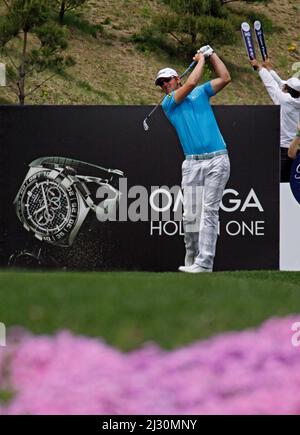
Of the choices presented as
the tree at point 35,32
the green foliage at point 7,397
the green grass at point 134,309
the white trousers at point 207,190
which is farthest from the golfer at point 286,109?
the tree at point 35,32

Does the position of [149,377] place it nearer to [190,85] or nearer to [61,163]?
[190,85]

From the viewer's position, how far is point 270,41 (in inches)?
2041

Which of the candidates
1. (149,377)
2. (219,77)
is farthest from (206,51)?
(149,377)

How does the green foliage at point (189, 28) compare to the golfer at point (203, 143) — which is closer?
the golfer at point (203, 143)

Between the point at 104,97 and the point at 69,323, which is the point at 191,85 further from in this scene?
the point at 104,97

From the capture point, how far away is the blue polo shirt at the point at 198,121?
8.67 m

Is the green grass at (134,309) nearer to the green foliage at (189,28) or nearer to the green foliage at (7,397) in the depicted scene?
the green foliage at (7,397)

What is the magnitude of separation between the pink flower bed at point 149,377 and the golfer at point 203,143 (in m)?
5.63

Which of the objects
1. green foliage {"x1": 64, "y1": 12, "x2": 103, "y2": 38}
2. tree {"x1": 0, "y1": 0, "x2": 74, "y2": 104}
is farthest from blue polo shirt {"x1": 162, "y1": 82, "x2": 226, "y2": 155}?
green foliage {"x1": 64, "y1": 12, "x2": 103, "y2": 38}

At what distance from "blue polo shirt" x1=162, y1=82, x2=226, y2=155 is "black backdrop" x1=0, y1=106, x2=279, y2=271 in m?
0.78

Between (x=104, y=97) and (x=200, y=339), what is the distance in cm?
3883

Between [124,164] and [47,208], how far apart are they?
33.9 inches

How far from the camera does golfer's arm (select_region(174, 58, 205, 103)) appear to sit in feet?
27.8

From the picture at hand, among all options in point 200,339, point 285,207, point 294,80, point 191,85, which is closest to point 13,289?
point 200,339
